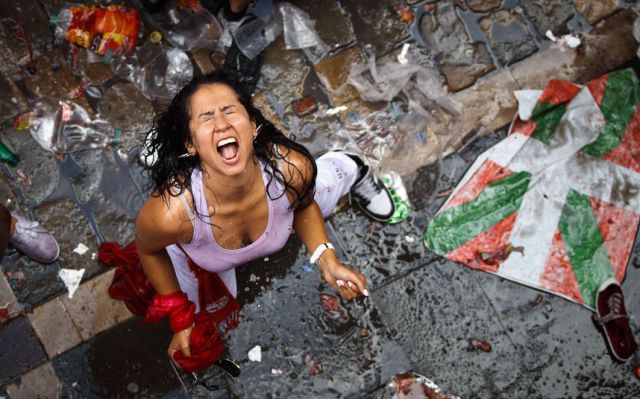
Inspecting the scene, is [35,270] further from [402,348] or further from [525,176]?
[525,176]

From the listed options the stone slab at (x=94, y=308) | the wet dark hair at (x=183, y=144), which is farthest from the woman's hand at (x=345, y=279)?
the stone slab at (x=94, y=308)

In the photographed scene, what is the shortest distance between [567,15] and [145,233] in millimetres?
3311

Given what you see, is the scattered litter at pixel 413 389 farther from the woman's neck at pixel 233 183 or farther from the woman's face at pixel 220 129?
the woman's face at pixel 220 129

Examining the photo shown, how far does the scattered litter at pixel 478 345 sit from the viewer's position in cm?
353

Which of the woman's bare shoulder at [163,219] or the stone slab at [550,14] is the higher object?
the woman's bare shoulder at [163,219]

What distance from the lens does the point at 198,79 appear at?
2395mm

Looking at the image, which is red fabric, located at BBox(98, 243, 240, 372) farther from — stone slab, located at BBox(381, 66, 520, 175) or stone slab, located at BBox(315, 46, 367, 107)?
stone slab, located at BBox(315, 46, 367, 107)

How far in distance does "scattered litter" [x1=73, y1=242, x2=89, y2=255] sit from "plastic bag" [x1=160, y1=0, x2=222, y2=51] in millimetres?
1547

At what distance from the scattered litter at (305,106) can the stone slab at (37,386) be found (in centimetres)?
239

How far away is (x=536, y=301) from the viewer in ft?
11.7

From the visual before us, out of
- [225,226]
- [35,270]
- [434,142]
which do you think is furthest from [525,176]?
[35,270]

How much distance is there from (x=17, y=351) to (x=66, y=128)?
1.53 meters

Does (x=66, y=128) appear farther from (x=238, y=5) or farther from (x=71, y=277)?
(x=238, y=5)

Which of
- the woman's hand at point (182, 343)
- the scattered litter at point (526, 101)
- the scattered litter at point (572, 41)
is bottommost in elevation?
the woman's hand at point (182, 343)
